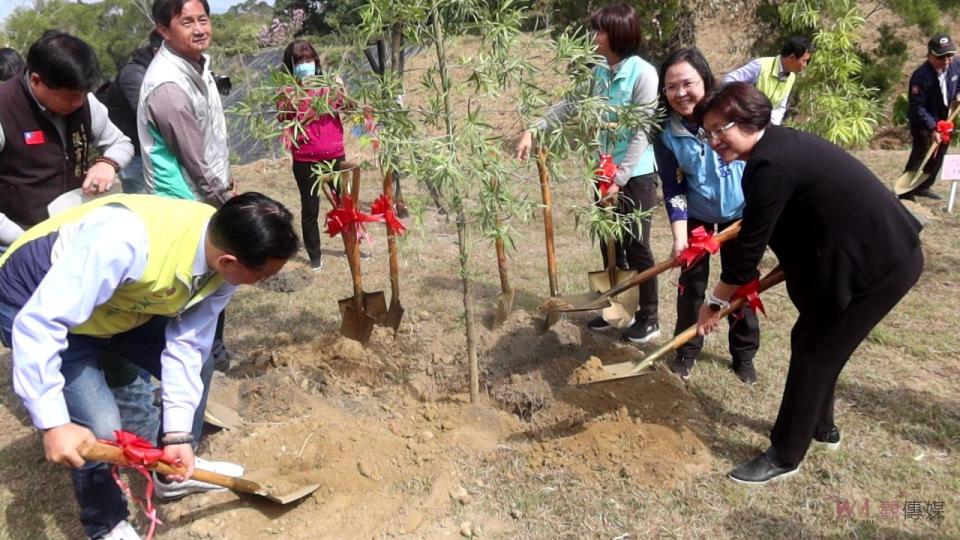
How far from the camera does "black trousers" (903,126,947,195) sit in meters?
6.83

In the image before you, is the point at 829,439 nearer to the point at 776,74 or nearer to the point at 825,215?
the point at 825,215

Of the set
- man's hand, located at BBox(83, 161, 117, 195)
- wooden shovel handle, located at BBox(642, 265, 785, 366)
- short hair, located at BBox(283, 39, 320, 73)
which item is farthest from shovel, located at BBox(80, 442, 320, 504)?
short hair, located at BBox(283, 39, 320, 73)

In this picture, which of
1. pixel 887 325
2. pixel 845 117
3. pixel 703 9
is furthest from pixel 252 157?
pixel 887 325

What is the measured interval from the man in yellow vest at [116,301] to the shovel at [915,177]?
22.0 ft

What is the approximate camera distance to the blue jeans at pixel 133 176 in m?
3.83

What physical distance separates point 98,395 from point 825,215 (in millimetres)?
2634

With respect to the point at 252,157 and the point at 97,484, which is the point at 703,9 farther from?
the point at 97,484

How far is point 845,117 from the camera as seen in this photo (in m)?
5.68

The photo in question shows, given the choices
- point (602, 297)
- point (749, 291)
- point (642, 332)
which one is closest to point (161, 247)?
point (749, 291)

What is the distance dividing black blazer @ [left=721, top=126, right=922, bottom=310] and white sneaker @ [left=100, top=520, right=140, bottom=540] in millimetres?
2561

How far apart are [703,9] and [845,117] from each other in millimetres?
4566

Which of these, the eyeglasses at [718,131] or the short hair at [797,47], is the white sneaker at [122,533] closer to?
the eyeglasses at [718,131]

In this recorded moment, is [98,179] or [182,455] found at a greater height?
[98,179]

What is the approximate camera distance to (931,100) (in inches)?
269
